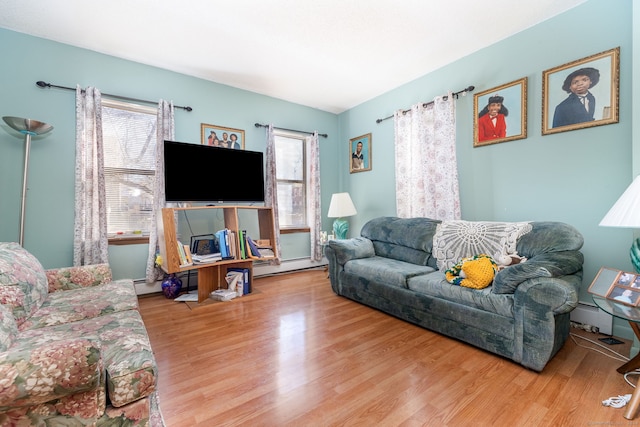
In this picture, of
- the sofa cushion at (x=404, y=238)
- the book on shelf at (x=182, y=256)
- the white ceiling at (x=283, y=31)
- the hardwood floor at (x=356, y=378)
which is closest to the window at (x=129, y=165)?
the white ceiling at (x=283, y=31)

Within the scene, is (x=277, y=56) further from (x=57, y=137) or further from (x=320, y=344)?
(x=320, y=344)

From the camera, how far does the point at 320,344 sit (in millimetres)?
2035

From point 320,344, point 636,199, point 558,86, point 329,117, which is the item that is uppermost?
point 329,117

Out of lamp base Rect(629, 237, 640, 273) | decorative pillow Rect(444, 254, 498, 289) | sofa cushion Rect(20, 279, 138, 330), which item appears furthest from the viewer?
decorative pillow Rect(444, 254, 498, 289)

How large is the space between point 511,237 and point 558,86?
1.36 metres

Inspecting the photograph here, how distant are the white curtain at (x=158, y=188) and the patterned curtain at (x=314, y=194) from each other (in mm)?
1984

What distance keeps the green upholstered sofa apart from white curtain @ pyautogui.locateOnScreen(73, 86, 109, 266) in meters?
2.39

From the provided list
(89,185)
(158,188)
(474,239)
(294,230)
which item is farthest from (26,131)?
(474,239)

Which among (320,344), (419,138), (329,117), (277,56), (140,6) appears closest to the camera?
(320,344)

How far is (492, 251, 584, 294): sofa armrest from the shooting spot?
168cm

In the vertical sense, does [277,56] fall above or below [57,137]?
above

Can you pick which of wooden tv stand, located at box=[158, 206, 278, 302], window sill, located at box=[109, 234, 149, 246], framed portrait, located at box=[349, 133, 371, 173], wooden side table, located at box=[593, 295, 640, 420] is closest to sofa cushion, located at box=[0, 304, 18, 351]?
wooden tv stand, located at box=[158, 206, 278, 302]

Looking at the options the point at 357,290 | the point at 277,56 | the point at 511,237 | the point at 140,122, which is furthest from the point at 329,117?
the point at 511,237

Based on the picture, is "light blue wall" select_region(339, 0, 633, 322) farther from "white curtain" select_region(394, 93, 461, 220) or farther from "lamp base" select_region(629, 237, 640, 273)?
"lamp base" select_region(629, 237, 640, 273)
